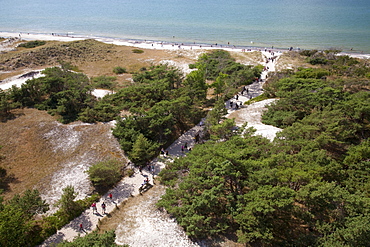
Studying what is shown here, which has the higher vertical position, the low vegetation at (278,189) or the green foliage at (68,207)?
the low vegetation at (278,189)

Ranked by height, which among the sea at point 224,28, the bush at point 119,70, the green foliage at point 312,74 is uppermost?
the sea at point 224,28

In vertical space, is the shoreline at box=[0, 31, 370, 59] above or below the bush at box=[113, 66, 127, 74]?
above

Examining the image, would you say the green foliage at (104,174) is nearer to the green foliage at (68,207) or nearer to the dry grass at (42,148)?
the green foliage at (68,207)

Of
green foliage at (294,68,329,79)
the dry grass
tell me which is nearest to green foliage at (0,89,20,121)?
the dry grass

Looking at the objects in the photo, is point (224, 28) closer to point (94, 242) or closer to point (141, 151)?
point (141, 151)

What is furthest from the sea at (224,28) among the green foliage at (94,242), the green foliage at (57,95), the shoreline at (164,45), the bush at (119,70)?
the green foliage at (94,242)

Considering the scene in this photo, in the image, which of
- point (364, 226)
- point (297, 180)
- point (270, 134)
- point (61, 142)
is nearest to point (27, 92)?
point (61, 142)

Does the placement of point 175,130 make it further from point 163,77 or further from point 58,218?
point 58,218

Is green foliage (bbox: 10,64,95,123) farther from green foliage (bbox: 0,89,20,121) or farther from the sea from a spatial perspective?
the sea

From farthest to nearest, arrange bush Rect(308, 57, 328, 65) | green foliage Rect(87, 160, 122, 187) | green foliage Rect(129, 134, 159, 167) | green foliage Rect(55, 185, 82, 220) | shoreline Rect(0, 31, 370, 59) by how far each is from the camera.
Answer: shoreline Rect(0, 31, 370, 59) < bush Rect(308, 57, 328, 65) < green foliage Rect(129, 134, 159, 167) < green foliage Rect(87, 160, 122, 187) < green foliage Rect(55, 185, 82, 220)

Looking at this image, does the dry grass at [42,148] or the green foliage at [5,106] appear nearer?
the dry grass at [42,148]
